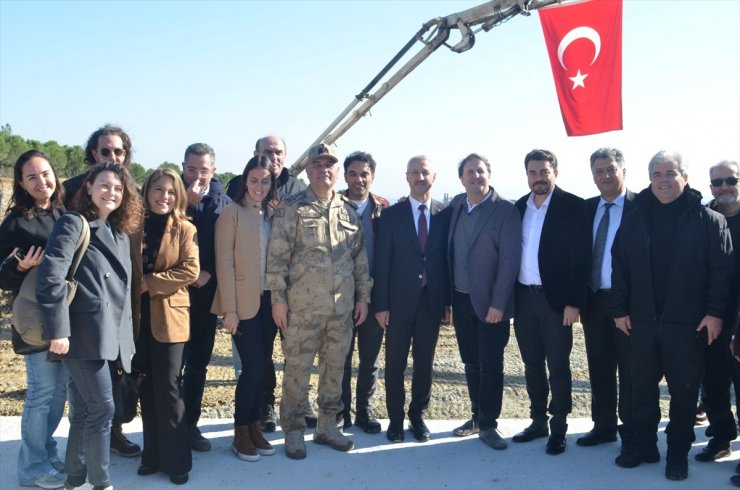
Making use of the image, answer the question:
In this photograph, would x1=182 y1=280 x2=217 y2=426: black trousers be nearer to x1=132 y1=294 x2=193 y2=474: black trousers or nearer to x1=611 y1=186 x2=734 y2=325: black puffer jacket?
x1=132 y1=294 x2=193 y2=474: black trousers

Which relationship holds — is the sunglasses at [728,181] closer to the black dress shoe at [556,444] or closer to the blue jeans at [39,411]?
the black dress shoe at [556,444]

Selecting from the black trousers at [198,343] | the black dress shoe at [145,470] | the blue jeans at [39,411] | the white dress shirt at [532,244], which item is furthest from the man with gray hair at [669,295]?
the blue jeans at [39,411]

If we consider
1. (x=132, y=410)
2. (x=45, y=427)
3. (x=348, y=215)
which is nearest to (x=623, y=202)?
(x=348, y=215)

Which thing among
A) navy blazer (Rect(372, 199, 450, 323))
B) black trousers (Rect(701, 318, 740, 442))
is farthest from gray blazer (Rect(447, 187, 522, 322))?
black trousers (Rect(701, 318, 740, 442))

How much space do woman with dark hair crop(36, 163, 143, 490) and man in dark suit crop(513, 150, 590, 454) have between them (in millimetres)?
2641

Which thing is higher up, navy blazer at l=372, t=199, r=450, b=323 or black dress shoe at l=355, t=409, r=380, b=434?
navy blazer at l=372, t=199, r=450, b=323

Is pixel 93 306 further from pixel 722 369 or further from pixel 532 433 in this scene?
pixel 722 369

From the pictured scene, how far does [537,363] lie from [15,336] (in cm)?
333

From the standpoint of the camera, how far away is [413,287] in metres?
4.16

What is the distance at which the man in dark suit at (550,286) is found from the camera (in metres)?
4.00

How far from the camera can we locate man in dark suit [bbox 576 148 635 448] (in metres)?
4.07

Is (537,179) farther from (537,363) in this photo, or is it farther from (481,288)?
(537,363)

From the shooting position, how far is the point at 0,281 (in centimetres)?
305

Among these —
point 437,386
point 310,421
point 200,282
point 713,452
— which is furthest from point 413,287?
point 437,386
